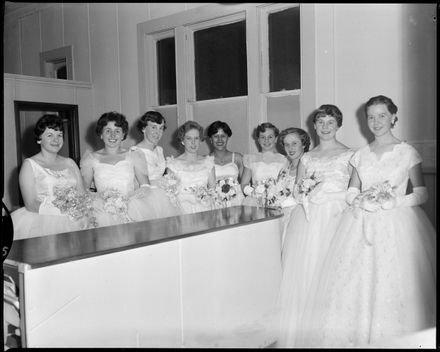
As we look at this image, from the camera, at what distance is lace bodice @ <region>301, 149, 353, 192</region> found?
3.34 m

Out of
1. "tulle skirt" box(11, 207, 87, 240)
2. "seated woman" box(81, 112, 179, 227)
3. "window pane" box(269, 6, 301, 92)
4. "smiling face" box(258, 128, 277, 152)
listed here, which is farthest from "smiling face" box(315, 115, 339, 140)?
"tulle skirt" box(11, 207, 87, 240)

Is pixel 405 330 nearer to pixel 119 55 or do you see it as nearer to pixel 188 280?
pixel 188 280

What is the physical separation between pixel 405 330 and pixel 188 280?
129 cm

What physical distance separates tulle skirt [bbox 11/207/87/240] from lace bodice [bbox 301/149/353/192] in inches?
71.4

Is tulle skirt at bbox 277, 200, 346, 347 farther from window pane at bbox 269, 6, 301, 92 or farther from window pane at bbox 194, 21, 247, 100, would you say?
window pane at bbox 194, 21, 247, 100

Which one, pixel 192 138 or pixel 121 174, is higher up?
pixel 192 138

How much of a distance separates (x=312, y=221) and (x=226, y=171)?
1.46m

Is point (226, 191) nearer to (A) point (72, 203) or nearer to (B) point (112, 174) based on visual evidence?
(B) point (112, 174)

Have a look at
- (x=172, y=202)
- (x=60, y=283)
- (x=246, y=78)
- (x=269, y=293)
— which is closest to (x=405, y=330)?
(x=269, y=293)

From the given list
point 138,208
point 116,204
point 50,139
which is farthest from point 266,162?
point 50,139

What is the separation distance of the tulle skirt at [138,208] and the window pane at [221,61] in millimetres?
1973

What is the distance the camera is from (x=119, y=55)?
636cm

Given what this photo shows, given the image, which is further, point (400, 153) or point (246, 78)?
point (246, 78)

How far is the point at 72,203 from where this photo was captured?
10.4ft
